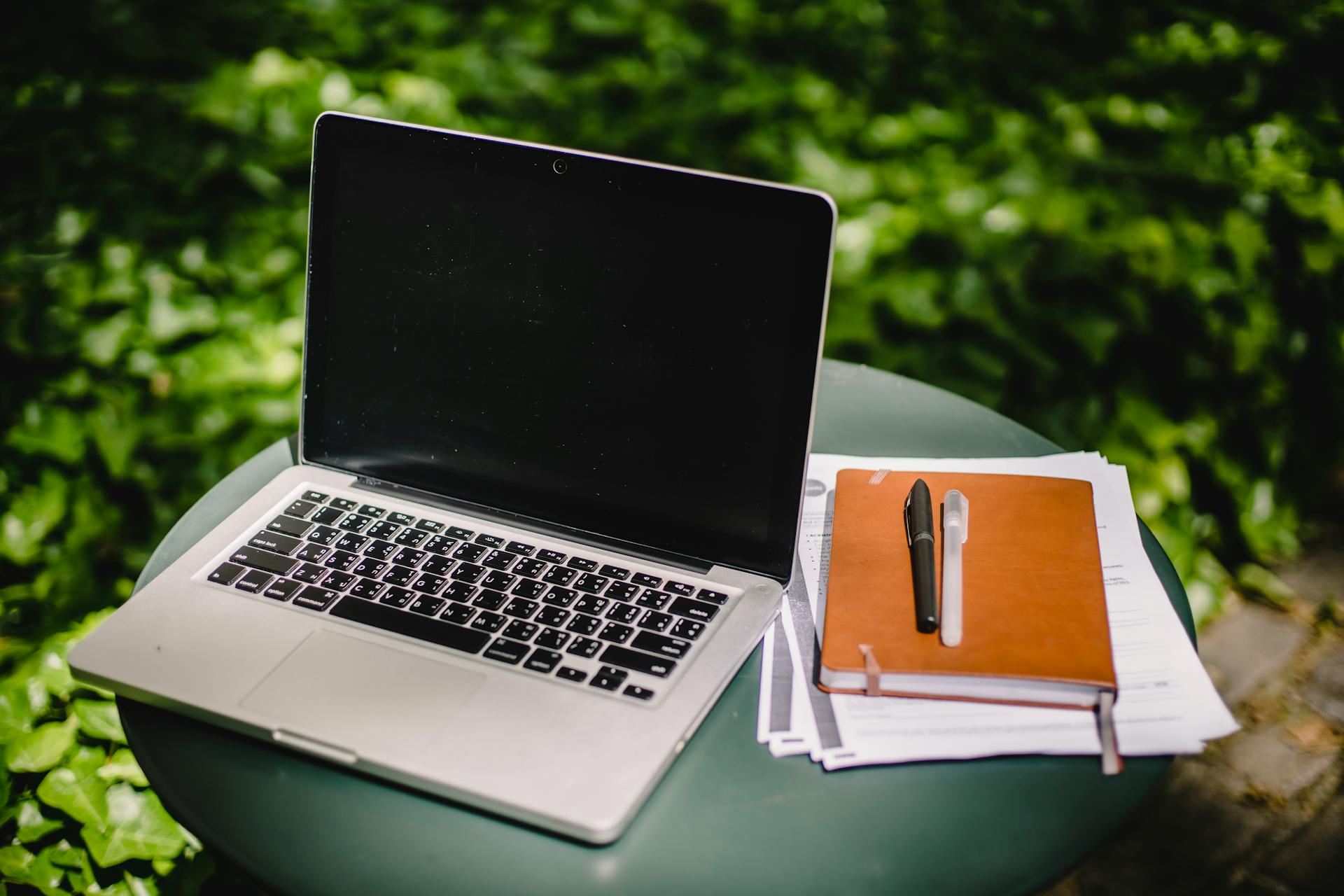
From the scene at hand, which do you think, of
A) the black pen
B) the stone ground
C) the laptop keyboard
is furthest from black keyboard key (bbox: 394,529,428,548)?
the stone ground

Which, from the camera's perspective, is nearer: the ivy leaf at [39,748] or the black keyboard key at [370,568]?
the black keyboard key at [370,568]

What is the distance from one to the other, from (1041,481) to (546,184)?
607mm

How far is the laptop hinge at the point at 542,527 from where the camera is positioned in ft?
3.04

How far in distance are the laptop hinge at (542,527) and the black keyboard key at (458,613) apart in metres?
0.13

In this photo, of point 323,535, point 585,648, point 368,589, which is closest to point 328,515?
point 323,535

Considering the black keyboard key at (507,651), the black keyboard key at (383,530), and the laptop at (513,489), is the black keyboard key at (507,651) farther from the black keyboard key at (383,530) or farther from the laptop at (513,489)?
the black keyboard key at (383,530)

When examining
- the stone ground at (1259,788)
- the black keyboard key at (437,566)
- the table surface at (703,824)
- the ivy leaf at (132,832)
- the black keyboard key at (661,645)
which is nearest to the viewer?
the table surface at (703,824)

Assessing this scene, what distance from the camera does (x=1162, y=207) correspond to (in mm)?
2064

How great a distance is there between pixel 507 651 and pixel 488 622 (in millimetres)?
45

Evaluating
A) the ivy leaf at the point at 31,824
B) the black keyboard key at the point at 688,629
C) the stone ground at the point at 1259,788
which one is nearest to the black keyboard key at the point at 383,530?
the black keyboard key at the point at 688,629

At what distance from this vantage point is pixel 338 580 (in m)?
0.90

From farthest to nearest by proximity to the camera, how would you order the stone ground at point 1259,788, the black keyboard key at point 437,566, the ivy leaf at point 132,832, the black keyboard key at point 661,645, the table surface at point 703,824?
the stone ground at point 1259,788 < the ivy leaf at point 132,832 < the black keyboard key at point 437,566 < the black keyboard key at point 661,645 < the table surface at point 703,824

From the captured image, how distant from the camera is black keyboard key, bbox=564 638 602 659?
2.65 ft

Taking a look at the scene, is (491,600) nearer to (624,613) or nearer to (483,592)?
(483,592)
